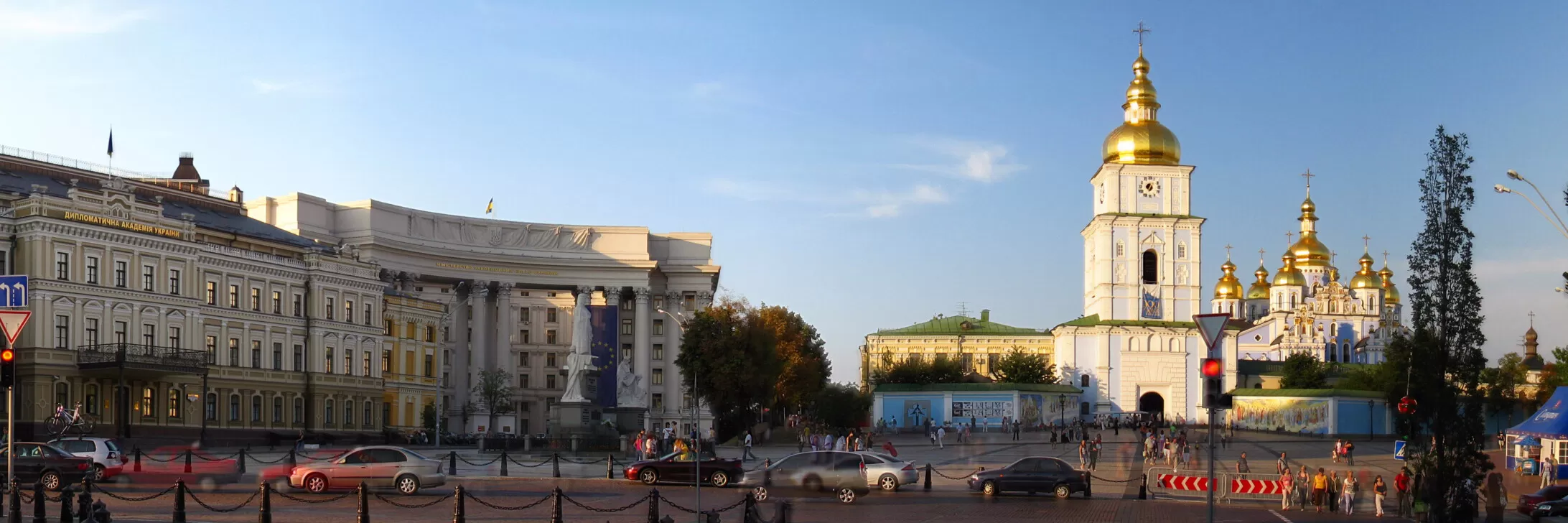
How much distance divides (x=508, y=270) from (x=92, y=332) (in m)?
51.2

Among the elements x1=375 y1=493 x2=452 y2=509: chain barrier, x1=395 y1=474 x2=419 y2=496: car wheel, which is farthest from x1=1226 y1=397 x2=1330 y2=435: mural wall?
x1=375 y1=493 x2=452 y2=509: chain barrier

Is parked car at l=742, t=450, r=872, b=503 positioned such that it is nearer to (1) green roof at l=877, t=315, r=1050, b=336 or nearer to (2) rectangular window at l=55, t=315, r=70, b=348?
(2) rectangular window at l=55, t=315, r=70, b=348

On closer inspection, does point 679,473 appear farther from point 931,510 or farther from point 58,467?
point 58,467

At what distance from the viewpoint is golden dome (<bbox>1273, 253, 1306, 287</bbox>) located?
165500mm

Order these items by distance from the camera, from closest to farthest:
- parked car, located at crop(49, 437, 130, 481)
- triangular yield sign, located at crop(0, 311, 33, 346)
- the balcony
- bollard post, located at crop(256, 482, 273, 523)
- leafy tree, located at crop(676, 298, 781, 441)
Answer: triangular yield sign, located at crop(0, 311, 33, 346) < bollard post, located at crop(256, 482, 273, 523) < parked car, located at crop(49, 437, 130, 481) < the balcony < leafy tree, located at crop(676, 298, 781, 441)

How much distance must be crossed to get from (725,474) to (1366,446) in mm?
49303

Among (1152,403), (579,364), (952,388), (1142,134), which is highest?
(1142,134)

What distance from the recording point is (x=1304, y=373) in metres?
127

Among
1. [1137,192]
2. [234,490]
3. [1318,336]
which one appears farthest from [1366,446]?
[1318,336]

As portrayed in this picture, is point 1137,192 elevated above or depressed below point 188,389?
above

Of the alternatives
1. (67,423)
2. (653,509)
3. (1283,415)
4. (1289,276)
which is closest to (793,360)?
(1283,415)

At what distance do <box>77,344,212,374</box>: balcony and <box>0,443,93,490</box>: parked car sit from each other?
87.1 feet

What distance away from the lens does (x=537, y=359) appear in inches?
4855

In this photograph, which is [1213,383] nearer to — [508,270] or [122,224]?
[122,224]
